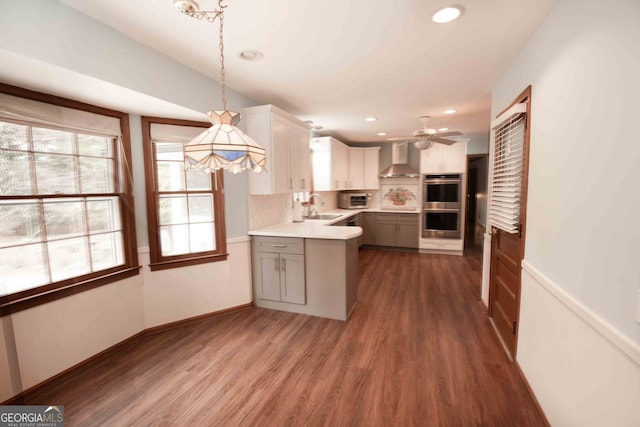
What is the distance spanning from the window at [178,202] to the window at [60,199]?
0.20 metres

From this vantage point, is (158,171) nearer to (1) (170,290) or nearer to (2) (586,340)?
(1) (170,290)

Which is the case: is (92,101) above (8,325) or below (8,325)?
above

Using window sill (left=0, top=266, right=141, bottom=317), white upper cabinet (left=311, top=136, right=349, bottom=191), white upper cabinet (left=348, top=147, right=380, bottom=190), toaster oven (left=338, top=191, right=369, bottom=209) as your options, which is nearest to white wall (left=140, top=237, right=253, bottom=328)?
window sill (left=0, top=266, right=141, bottom=317)

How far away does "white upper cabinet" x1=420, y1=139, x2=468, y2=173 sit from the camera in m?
5.43

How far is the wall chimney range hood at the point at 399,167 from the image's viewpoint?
595cm

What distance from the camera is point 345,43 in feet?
6.68

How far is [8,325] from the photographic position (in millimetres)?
1812

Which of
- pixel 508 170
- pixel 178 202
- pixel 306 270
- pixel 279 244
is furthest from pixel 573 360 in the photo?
pixel 178 202

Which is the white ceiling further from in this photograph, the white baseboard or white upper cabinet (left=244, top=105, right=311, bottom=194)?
the white baseboard

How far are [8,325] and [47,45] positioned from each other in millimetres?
1785

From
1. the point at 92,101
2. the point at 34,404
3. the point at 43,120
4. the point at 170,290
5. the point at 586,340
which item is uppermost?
the point at 92,101

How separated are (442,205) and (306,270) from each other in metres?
3.76

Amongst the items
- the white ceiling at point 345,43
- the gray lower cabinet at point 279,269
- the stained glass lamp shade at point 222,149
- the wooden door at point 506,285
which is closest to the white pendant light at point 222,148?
the stained glass lamp shade at point 222,149

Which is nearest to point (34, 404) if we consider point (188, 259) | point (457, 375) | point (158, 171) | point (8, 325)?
point (8, 325)
